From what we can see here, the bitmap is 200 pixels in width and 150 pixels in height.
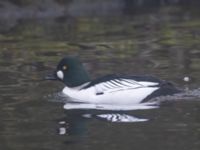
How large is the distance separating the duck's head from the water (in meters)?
0.40

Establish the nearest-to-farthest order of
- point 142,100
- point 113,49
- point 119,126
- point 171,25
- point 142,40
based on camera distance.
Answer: point 119,126
point 142,100
point 113,49
point 142,40
point 171,25

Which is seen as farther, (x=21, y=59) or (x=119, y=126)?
(x=21, y=59)

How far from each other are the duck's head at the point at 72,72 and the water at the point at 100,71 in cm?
40

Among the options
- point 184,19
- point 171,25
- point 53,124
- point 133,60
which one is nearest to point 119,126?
point 53,124

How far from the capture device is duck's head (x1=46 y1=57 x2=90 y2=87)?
15.8 metres

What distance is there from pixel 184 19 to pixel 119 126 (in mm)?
15292

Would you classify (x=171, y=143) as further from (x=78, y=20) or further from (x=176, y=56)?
(x=78, y=20)

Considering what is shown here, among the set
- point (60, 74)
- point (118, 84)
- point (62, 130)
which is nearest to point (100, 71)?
point (60, 74)

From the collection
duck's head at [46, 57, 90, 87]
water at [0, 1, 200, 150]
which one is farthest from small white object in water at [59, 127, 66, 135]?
duck's head at [46, 57, 90, 87]

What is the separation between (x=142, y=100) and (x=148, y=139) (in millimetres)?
2770

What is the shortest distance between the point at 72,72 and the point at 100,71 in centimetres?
227

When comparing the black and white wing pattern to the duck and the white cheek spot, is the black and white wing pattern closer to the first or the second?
the duck

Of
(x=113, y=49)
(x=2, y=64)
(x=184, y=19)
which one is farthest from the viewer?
(x=184, y=19)

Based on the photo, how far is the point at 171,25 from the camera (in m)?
26.5
